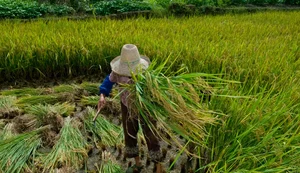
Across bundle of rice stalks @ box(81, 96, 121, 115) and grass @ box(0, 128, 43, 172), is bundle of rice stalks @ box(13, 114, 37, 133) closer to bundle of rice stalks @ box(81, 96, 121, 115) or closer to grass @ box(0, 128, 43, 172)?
grass @ box(0, 128, 43, 172)

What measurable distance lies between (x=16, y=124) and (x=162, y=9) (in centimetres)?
326

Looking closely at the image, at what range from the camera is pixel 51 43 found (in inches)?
109

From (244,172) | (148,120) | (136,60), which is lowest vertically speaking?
(244,172)

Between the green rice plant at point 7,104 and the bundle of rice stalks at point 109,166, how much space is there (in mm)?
833

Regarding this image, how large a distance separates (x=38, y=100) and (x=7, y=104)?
19cm

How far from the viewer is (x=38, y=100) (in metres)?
2.32

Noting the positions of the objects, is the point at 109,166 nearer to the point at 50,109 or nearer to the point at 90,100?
the point at 50,109

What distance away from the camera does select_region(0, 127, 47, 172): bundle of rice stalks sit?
5.40 ft

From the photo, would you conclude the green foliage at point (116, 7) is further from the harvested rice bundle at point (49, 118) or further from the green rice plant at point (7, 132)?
the green rice plant at point (7, 132)

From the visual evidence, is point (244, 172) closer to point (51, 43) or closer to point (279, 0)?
point (51, 43)

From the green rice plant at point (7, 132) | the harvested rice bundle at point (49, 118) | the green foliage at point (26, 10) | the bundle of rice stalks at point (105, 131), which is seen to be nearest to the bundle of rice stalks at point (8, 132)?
the green rice plant at point (7, 132)

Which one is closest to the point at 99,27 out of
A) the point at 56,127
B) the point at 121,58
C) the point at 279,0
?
the point at 56,127

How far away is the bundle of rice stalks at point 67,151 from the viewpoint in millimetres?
1683

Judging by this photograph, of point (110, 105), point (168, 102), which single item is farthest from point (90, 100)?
point (168, 102)
